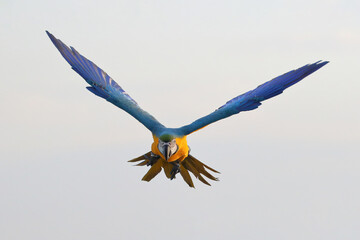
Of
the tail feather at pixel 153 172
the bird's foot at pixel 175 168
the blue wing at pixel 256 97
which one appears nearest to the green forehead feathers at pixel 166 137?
the blue wing at pixel 256 97

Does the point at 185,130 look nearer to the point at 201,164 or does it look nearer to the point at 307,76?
the point at 201,164

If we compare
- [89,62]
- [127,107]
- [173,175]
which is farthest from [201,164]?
[89,62]

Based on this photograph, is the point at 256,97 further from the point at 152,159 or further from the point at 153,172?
the point at 153,172

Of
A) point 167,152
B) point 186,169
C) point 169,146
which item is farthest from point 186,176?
point 169,146

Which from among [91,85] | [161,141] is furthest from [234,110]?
[91,85]

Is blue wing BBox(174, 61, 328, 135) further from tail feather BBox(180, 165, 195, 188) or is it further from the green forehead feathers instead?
tail feather BBox(180, 165, 195, 188)

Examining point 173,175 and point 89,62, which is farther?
point 89,62

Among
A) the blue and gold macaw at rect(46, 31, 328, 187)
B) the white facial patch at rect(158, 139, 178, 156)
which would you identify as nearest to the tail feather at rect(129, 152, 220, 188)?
the blue and gold macaw at rect(46, 31, 328, 187)

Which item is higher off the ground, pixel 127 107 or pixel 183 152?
pixel 127 107

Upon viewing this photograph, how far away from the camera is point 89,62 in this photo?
66.5 feet

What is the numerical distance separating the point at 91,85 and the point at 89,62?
2.81 ft

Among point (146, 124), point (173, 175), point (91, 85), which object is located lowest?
point (173, 175)

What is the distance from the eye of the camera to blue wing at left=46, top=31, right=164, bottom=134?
62.6 feet

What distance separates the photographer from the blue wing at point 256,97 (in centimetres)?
1825
